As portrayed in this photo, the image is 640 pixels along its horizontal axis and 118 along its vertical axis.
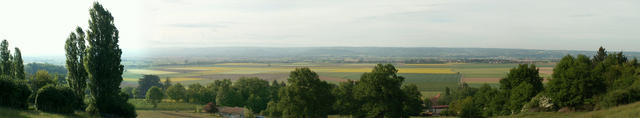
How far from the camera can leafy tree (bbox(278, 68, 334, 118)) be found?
33000 mm

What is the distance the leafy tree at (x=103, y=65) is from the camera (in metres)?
28.9

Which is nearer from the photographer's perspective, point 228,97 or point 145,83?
point 228,97

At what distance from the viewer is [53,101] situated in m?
26.0

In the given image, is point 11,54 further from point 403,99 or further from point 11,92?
point 403,99

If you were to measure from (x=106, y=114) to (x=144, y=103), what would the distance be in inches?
1503

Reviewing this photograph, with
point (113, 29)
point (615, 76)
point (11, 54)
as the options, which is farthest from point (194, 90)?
point (615, 76)

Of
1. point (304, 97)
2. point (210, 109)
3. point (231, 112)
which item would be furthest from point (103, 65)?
point (210, 109)

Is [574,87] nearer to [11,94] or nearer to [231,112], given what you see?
[231,112]

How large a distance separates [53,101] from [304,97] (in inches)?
711

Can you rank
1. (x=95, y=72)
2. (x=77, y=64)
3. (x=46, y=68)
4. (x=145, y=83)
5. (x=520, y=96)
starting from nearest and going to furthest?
(x=95, y=72)
(x=77, y=64)
(x=520, y=96)
(x=145, y=83)
(x=46, y=68)

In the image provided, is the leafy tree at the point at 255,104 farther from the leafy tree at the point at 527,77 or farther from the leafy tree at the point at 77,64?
the leafy tree at the point at 527,77

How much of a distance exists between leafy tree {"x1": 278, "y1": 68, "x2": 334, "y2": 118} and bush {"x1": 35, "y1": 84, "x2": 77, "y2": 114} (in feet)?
51.3

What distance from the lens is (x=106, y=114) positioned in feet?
94.5

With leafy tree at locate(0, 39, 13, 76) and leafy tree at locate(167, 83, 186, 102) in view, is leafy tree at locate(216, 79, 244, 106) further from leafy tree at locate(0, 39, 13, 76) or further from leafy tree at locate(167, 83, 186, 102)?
leafy tree at locate(0, 39, 13, 76)
